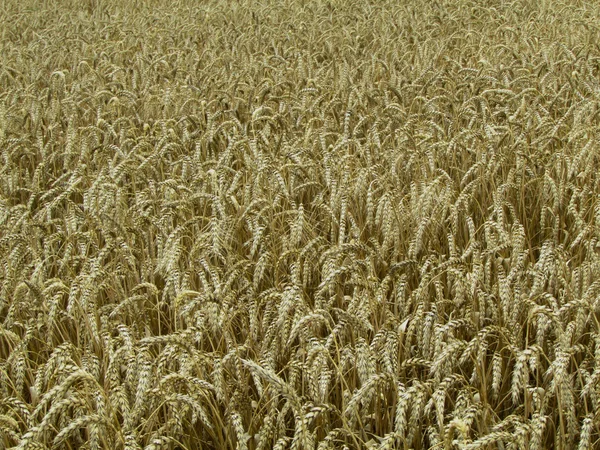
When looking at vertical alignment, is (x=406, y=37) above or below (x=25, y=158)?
above

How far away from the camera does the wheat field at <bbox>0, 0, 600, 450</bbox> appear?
192cm

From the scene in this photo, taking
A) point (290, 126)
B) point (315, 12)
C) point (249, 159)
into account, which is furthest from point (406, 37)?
point (249, 159)

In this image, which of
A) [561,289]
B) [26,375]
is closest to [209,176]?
[26,375]

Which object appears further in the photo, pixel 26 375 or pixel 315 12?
pixel 315 12

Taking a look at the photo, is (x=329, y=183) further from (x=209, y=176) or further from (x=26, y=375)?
(x=26, y=375)

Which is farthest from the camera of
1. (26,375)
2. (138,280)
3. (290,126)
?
(290,126)

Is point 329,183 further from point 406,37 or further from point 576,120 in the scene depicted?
point 406,37

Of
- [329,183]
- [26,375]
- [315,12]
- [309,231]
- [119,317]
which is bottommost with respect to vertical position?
[26,375]

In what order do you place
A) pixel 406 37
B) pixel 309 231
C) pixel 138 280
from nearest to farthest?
1. pixel 138 280
2. pixel 309 231
3. pixel 406 37

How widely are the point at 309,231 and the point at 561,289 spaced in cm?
102

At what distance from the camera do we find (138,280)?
272 centimetres

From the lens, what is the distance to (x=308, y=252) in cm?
271

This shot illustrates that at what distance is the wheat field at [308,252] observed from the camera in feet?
6.31

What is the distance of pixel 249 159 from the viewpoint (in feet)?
11.8
